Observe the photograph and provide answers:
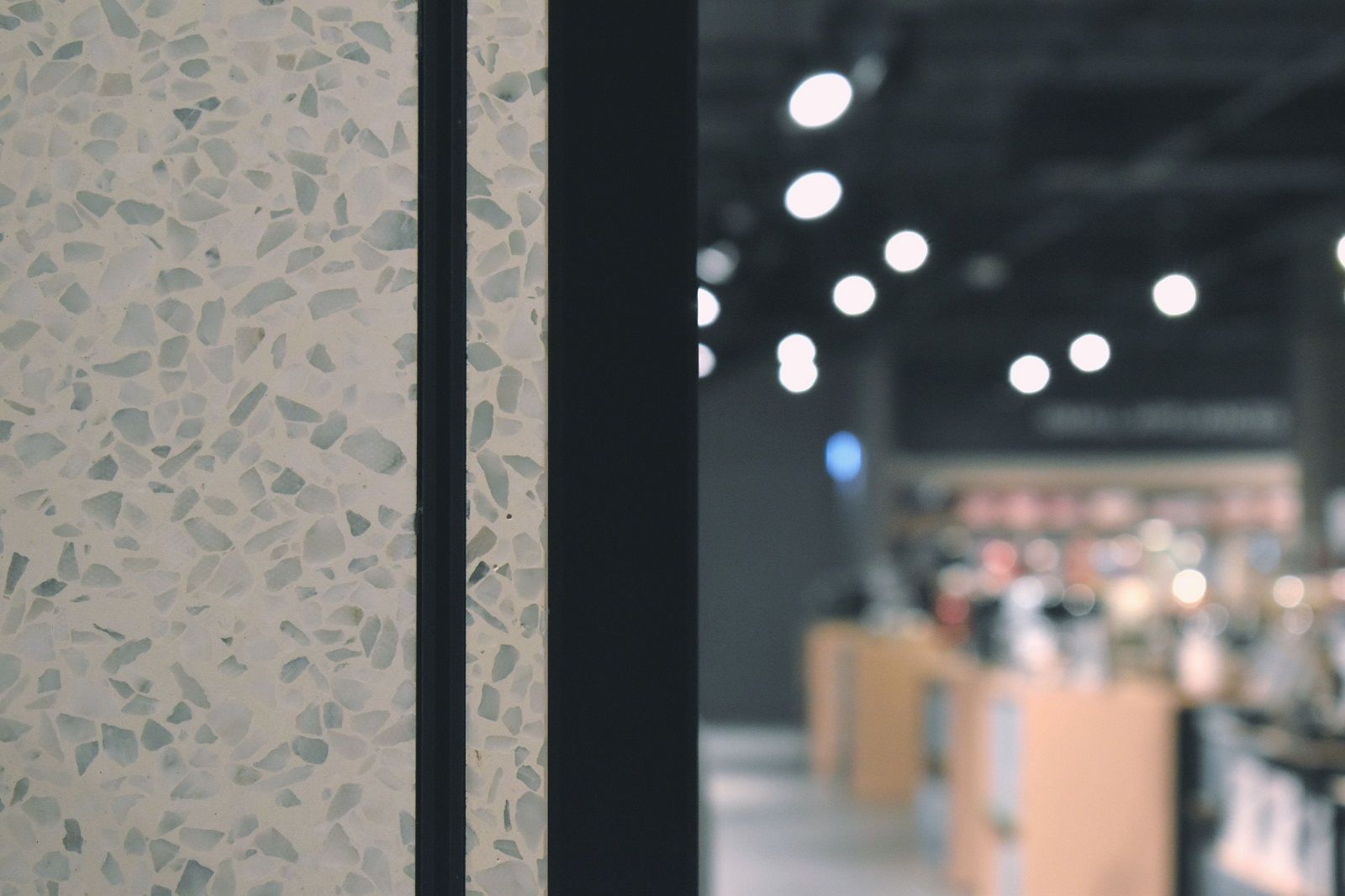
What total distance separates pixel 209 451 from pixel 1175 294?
8145mm

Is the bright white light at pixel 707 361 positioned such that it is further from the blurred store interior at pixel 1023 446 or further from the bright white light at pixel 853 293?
the bright white light at pixel 853 293

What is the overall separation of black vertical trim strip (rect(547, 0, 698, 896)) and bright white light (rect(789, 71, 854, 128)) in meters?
4.07

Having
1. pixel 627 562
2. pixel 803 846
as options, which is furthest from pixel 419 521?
pixel 803 846

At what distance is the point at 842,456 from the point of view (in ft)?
49.0

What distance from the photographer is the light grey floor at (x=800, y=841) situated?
7.10 m

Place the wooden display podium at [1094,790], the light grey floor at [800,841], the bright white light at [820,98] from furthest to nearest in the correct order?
1. the light grey floor at [800,841]
2. the wooden display podium at [1094,790]
3. the bright white light at [820,98]

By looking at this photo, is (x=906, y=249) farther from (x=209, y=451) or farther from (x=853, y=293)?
(x=209, y=451)

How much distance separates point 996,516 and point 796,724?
312cm

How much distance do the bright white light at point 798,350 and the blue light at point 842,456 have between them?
3186 millimetres

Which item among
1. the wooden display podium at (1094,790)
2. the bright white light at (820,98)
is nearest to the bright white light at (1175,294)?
the wooden display podium at (1094,790)

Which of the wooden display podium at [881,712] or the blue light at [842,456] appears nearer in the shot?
the wooden display podium at [881,712]

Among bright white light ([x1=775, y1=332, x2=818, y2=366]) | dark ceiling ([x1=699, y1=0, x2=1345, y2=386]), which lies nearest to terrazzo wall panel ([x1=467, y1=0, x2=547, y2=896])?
dark ceiling ([x1=699, y1=0, x2=1345, y2=386])

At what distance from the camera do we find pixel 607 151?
0.85m

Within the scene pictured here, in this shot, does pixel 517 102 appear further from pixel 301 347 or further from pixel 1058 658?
pixel 1058 658
